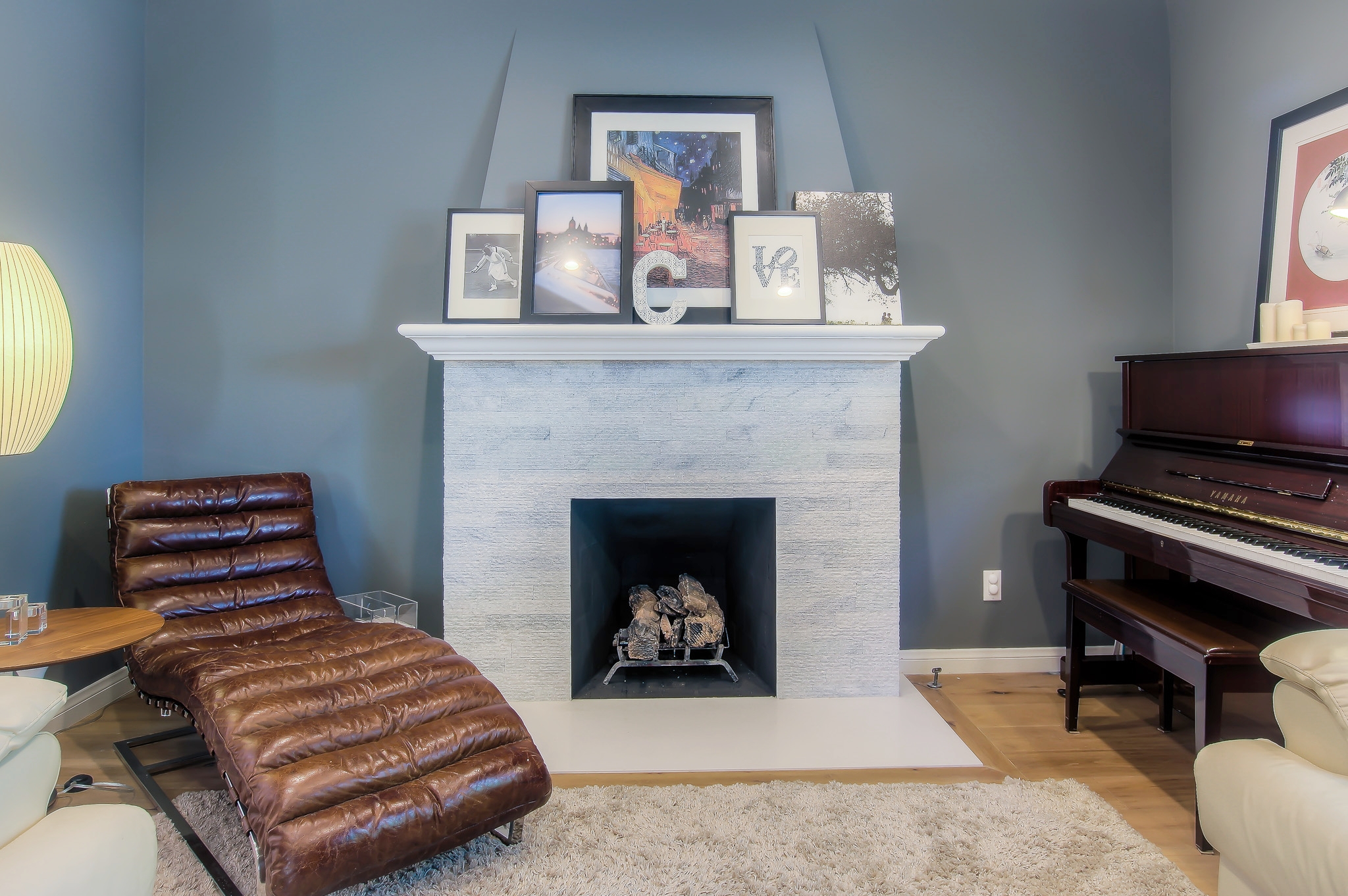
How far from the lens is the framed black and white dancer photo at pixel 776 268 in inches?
96.4

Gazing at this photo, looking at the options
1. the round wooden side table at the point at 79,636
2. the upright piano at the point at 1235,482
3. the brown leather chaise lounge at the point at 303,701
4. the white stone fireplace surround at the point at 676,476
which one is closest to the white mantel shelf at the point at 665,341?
the white stone fireplace surround at the point at 676,476

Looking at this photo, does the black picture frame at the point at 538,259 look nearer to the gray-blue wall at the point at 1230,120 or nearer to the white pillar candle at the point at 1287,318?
the white pillar candle at the point at 1287,318

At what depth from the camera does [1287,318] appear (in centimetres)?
212

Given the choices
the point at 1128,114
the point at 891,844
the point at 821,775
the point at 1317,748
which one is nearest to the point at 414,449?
the point at 821,775

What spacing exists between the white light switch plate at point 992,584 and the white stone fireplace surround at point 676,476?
1.74 ft

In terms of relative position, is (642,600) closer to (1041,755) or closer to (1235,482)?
(1041,755)

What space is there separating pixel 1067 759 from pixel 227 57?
3664mm

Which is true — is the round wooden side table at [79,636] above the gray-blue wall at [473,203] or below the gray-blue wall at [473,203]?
below

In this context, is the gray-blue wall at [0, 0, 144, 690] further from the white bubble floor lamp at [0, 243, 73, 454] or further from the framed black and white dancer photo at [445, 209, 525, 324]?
the framed black and white dancer photo at [445, 209, 525, 324]

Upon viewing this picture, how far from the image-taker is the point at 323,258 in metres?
2.67

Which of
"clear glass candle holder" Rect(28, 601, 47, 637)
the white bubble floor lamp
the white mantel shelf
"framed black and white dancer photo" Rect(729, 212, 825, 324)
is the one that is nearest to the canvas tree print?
"framed black and white dancer photo" Rect(729, 212, 825, 324)

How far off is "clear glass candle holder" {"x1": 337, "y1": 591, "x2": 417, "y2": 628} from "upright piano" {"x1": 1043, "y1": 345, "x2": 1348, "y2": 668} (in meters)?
2.24

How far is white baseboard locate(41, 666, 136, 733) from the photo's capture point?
2.26 m

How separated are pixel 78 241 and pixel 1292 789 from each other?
3.40 meters
